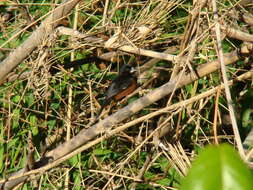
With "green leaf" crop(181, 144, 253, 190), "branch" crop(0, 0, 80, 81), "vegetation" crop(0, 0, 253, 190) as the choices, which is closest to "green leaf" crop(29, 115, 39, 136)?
"vegetation" crop(0, 0, 253, 190)

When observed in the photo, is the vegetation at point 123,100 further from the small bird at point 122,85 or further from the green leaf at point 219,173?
the green leaf at point 219,173

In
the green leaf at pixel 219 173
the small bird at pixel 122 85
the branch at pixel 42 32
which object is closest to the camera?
the green leaf at pixel 219 173

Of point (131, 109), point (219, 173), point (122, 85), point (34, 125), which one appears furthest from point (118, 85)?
point (219, 173)

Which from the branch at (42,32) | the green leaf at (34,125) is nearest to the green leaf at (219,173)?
the branch at (42,32)

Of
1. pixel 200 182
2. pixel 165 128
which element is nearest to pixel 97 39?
pixel 165 128

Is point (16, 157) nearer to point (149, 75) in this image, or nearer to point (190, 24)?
point (149, 75)
